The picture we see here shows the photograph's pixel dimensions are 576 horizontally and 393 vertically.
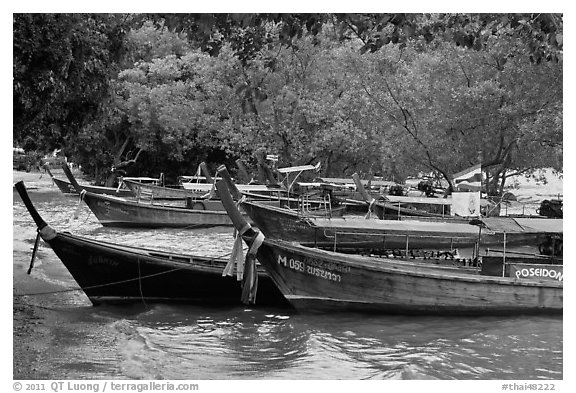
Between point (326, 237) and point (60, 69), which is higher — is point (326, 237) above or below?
below

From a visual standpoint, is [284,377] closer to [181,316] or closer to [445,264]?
[181,316]

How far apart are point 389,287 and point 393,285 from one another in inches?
2.7

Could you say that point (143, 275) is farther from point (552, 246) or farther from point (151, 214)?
point (151, 214)

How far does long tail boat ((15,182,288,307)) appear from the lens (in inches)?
432

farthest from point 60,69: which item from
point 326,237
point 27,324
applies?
point 326,237

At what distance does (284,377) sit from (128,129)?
26.5 metres

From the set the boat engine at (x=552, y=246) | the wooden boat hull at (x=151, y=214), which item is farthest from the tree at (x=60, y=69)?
the wooden boat hull at (x=151, y=214)

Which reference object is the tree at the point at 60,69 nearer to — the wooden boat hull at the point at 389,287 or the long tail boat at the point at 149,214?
the wooden boat hull at the point at 389,287

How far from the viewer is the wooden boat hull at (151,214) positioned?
21609 millimetres

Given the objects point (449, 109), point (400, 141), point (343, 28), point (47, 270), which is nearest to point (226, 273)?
point (343, 28)

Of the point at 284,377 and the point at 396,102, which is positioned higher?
the point at 396,102

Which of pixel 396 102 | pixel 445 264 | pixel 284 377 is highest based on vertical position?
pixel 396 102

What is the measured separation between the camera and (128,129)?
33.2m

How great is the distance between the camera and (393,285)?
10656 mm
